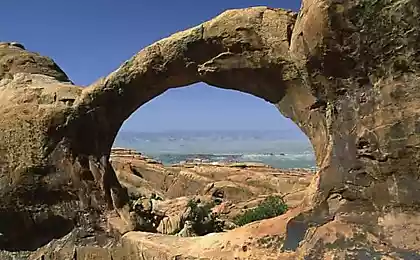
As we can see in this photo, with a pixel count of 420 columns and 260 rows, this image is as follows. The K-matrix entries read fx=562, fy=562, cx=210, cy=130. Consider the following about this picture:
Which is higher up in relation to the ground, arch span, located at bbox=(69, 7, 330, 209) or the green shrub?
arch span, located at bbox=(69, 7, 330, 209)

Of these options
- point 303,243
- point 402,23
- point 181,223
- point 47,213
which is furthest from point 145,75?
point 181,223

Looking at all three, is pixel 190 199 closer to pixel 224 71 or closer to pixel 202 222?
pixel 202 222

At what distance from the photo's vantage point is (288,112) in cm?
765

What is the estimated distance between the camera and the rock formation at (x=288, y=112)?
502cm

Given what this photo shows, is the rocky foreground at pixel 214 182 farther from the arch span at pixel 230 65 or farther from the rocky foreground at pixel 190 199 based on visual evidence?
the arch span at pixel 230 65

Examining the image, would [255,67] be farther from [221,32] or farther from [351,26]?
[351,26]

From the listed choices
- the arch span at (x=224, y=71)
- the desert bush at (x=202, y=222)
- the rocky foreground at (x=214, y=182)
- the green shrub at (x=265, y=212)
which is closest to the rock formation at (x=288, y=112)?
the arch span at (x=224, y=71)

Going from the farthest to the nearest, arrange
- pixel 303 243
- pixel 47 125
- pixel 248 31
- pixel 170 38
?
1. pixel 47 125
2. pixel 170 38
3. pixel 248 31
4. pixel 303 243

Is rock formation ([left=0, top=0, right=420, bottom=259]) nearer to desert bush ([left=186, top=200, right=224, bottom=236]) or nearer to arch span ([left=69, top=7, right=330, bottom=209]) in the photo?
arch span ([left=69, top=7, right=330, bottom=209])

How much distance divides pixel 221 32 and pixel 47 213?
4.57 metres

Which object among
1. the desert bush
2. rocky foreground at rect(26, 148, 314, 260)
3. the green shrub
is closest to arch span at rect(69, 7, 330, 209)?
rocky foreground at rect(26, 148, 314, 260)

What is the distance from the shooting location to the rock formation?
502 centimetres

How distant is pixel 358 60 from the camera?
17.1 feet

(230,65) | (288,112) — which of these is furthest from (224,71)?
(288,112)
